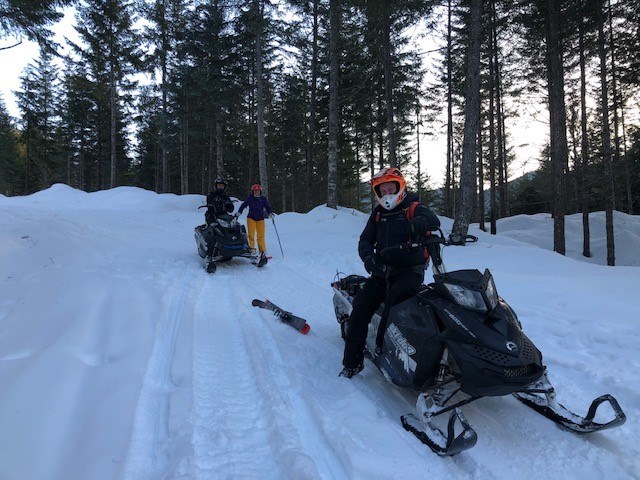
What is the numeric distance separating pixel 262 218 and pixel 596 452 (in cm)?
789

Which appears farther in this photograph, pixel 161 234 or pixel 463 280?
pixel 161 234

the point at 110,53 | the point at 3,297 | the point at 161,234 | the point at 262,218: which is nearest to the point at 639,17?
the point at 262,218

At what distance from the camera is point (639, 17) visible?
13055 mm

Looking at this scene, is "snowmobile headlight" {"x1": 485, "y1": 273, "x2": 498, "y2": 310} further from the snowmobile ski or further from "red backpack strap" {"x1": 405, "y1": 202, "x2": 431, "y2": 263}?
the snowmobile ski

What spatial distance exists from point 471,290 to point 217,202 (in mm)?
7672

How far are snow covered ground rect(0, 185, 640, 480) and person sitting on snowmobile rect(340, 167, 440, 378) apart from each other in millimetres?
420

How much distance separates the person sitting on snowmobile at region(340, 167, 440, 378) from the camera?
10.7 ft

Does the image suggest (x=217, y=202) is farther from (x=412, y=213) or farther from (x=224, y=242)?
(x=412, y=213)

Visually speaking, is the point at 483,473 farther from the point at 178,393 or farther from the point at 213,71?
the point at 213,71

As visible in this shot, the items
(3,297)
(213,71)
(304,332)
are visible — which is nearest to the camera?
(304,332)

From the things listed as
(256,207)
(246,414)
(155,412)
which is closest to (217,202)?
(256,207)

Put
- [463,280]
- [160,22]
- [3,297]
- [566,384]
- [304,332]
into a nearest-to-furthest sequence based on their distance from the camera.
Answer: [463,280], [566,384], [304,332], [3,297], [160,22]

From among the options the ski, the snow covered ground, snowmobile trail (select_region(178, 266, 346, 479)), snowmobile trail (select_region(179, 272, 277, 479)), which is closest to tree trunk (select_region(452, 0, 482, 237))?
the snow covered ground

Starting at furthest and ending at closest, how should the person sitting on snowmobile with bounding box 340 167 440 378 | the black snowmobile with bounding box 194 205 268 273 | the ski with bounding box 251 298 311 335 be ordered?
the black snowmobile with bounding box 194 205 268 273 < the ski with bounding box 251 298 311 335 < the person sitting on snowmobile with bounding box 340 167 440 378
